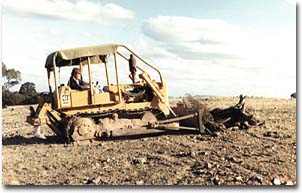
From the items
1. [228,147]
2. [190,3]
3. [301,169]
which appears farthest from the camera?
[228,147]

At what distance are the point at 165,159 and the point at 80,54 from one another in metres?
1.56

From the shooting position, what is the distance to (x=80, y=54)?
733 cm

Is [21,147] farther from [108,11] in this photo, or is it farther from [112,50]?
[108,11]

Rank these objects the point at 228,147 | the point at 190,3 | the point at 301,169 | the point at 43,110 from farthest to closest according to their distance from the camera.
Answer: the point at 43,110 < the point at 228,147 < the point at 190,3 < the point at 301,169

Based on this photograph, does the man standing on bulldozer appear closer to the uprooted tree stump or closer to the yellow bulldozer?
the yellow bulldozer

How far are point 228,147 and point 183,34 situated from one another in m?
1.36

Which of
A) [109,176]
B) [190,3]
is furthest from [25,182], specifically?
[190,3]

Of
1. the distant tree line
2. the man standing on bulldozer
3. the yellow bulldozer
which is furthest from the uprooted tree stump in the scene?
the distant tree line

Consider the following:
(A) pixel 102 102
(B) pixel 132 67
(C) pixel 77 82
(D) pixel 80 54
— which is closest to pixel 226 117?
(B) pixel 132 67

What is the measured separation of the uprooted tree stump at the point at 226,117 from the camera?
802cm

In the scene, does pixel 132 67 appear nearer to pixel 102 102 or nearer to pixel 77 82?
pixel 102 102

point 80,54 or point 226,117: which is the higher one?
point 80,54

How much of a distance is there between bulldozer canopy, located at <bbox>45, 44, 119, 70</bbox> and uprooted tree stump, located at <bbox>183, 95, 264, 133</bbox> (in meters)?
1.20

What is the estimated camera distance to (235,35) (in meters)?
6.64
